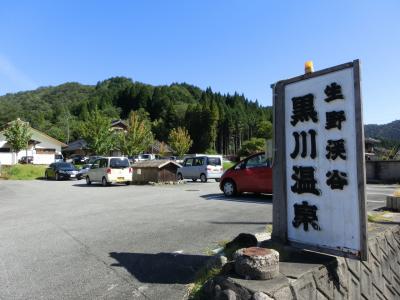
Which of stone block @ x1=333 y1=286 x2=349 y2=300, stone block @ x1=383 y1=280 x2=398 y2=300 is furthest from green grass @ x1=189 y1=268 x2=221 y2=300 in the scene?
stone block @ x1=383 y1=280 x2=398 y2=300

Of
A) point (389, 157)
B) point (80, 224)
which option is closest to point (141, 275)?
point (80, 224)

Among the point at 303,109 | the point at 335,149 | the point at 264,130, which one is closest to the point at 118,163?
the point at 303,109

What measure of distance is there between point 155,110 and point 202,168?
76.3 m

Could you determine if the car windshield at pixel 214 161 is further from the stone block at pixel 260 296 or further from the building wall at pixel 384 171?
the stone block at pixel 260 296

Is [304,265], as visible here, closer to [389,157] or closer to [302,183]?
[302,183]

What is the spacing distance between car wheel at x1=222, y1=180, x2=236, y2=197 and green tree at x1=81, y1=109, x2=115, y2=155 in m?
32.4

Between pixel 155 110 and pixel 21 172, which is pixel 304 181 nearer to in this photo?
pixel 21 172

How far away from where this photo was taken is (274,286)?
316cm

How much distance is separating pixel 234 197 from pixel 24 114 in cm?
8407

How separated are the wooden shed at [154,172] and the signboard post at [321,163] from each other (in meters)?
16.3

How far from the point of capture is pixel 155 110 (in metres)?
97.2

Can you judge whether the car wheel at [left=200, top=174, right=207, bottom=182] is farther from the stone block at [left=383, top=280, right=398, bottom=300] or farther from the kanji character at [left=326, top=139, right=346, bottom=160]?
the kanji character at [left=326, top=139, right=346, bottom=160]

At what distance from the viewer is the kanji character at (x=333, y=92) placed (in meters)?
4.01

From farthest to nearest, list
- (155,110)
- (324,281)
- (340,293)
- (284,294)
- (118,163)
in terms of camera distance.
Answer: (155,110) < (118,163) < (340,293) < (324,281) < (284,294)
